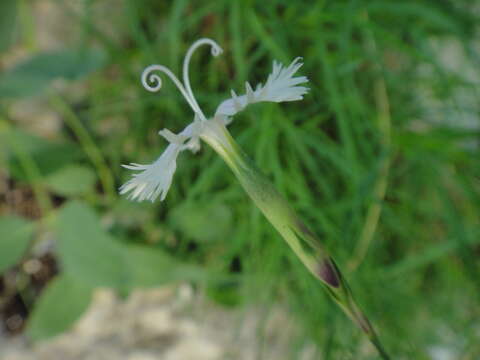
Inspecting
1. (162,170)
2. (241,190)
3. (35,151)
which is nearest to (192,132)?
(162,170)

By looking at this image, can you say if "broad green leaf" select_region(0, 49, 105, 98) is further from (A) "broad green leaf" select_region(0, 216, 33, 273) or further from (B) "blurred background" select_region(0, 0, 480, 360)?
(A) "broad green leaf" select_region(0, 216, 33, 273)

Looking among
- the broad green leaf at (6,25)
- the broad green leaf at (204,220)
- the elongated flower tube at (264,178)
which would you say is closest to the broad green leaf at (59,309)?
the broad green leaf at (204,220)

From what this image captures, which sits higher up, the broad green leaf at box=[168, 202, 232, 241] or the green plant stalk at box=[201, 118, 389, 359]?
the green plant stalk at box=[201, 118, 389, 359]

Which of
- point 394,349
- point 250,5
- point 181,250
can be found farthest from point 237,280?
point 250,5

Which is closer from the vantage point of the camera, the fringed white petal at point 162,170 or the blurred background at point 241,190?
the fringed white petal at point 162,170

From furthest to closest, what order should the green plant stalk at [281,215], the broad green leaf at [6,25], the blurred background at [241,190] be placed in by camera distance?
the broad green leaf at [6,25]
the blurred background at [241,190]
the green plant stalk at [281,215]

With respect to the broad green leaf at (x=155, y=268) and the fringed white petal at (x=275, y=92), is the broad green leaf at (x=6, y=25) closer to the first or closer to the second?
the broad green leaf at (x=155, y=268)

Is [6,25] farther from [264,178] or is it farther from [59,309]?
[264,178]

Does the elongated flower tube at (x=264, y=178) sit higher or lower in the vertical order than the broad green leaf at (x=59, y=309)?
higher

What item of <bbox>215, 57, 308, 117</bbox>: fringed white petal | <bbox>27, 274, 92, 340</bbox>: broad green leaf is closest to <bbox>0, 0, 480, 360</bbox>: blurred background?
<bbox>27, 274, 92, 340</bbox>: broad green leaf
